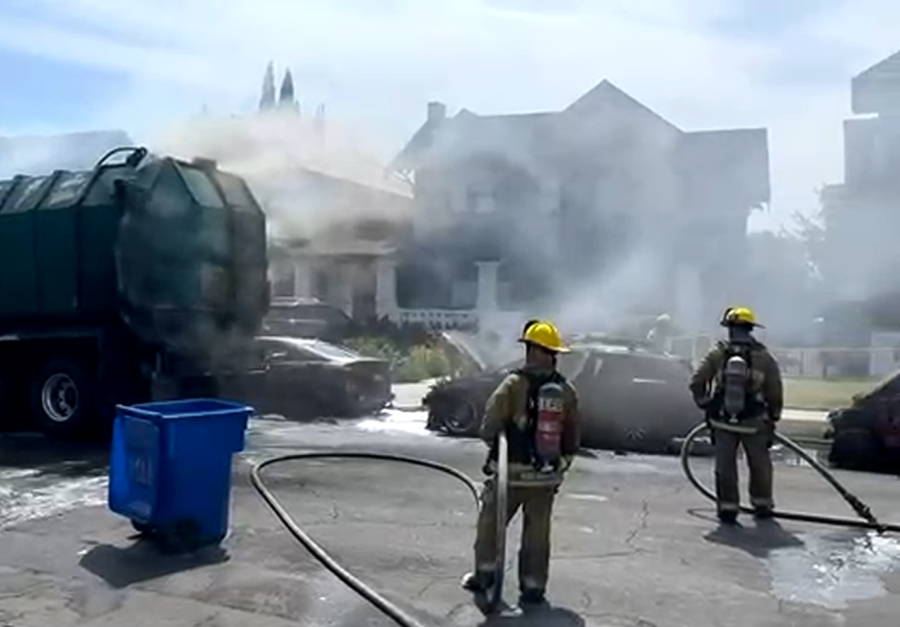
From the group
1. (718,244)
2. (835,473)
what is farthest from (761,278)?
(835,473)

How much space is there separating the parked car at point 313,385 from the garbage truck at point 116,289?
2.36m

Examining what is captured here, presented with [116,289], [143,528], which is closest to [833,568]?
[143,528]

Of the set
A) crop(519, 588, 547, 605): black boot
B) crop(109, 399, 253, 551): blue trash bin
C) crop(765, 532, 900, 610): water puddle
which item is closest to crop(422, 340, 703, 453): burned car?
crop(765, 532, 900, 610): water puddle

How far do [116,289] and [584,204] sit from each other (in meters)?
20.3

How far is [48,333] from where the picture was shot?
43.2ft

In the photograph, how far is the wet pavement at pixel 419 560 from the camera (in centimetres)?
602

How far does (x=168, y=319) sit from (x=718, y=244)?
2028 centimetres

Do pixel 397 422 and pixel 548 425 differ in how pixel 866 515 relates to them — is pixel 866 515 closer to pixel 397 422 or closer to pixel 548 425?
pixel 548 425

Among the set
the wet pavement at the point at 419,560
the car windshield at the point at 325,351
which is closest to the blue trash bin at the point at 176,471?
the wet pavement at the point at 419,560

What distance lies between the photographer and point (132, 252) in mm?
12734

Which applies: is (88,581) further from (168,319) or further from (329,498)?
(168,319)

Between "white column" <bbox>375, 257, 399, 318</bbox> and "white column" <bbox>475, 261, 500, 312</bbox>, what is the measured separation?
2.55 metres

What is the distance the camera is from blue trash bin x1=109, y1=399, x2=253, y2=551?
708 cm

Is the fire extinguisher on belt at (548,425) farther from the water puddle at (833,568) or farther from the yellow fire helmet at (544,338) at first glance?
the water puddle at (833,568)
